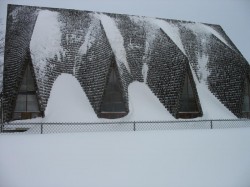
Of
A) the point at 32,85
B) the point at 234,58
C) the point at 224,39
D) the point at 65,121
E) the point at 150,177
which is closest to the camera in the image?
the point at 150,177

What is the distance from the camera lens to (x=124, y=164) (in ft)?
33.2

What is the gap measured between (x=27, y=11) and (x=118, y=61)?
10138 millimetres

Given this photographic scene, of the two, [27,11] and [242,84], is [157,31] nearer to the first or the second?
[242,84]

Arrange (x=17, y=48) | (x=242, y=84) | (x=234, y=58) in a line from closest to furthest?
(x=17, y=48)
(x=242, y=84)
(x=234, y=58)

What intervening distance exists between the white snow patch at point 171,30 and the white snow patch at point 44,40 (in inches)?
421

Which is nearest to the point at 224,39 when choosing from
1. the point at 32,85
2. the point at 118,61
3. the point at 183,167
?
the point at 118,61

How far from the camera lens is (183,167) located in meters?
9.86

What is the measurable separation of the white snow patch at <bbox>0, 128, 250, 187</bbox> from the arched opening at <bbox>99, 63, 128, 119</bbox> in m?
9.85

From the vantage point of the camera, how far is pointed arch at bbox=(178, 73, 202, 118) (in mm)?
25422

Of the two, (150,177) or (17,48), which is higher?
(17,48)

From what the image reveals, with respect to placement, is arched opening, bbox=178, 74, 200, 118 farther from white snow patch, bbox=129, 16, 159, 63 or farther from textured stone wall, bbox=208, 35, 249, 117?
white snow patch, bbox=129, 16, 159, 63

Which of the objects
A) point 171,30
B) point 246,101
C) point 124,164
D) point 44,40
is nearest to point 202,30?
point 171,30

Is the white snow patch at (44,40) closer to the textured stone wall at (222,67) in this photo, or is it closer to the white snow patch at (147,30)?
the white snow patch at (147,30)

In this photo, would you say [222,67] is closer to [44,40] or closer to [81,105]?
[81,105]
